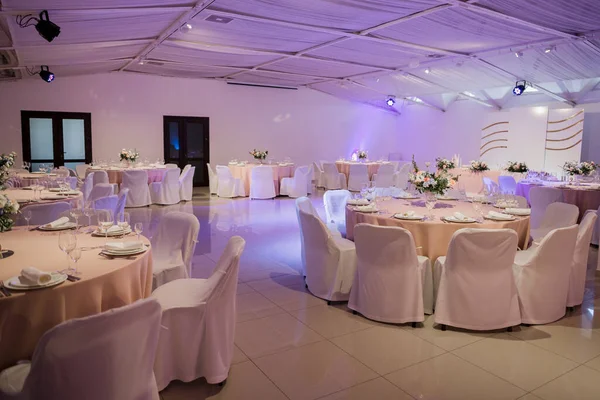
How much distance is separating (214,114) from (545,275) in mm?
12070

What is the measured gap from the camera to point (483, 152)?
50.9 feet

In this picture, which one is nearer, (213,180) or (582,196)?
(582,196)

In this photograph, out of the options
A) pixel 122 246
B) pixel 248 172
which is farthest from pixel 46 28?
pixel 248 172

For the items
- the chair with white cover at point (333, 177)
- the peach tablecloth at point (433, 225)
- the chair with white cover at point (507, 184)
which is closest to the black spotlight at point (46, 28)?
the peach tablecloth at point (433, 225)

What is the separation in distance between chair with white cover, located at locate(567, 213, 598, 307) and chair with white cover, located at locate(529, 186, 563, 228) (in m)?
2.71

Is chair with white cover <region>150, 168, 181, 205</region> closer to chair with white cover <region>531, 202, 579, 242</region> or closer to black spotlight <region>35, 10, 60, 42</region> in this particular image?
black spotlight <region>35, 10, 60, 42</region>

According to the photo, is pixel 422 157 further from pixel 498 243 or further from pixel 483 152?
pixel 498 243

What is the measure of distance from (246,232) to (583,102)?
35.7 ft

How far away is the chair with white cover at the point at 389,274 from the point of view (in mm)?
3766

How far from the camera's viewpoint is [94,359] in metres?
1.85

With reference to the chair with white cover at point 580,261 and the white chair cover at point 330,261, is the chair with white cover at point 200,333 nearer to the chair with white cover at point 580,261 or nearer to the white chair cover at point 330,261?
the white chair cover at point 330,261

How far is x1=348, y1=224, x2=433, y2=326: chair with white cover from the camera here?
3766 mm

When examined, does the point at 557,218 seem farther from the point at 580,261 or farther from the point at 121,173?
the point at 121,173

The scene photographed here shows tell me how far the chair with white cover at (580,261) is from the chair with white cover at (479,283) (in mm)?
902
